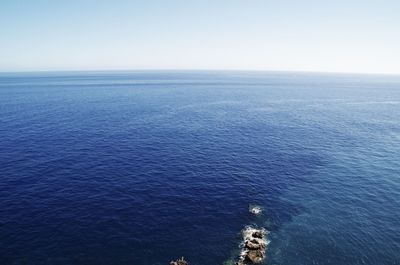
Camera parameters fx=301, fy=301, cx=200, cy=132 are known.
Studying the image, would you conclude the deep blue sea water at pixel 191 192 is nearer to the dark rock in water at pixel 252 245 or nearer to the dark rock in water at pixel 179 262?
the dark rock in water at pixel 179 262

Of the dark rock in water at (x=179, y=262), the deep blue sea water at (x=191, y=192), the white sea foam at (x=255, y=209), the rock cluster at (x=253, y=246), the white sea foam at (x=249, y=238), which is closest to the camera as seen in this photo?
the dark rock in water at (x=179, y=262)

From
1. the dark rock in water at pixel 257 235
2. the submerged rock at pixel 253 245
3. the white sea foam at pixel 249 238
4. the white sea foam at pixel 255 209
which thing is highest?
the submerged rock at pixel 253 245

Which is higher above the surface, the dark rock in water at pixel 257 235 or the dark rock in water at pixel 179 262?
the dark rock in water at pixel 179 262

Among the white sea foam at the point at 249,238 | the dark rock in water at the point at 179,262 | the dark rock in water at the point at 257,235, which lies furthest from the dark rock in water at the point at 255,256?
the dark rock in water at the point at 179,262

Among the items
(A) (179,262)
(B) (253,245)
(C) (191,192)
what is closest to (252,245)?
(B) (253,245)

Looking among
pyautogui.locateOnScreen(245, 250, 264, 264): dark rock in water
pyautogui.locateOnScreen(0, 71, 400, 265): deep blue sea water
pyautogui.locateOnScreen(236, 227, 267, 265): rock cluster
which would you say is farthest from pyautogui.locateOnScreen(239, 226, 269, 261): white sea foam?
pyautogui.locateOnScreen(0, 71, 400, 265): deep blue sea water

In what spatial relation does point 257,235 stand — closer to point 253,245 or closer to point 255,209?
point 253,245
